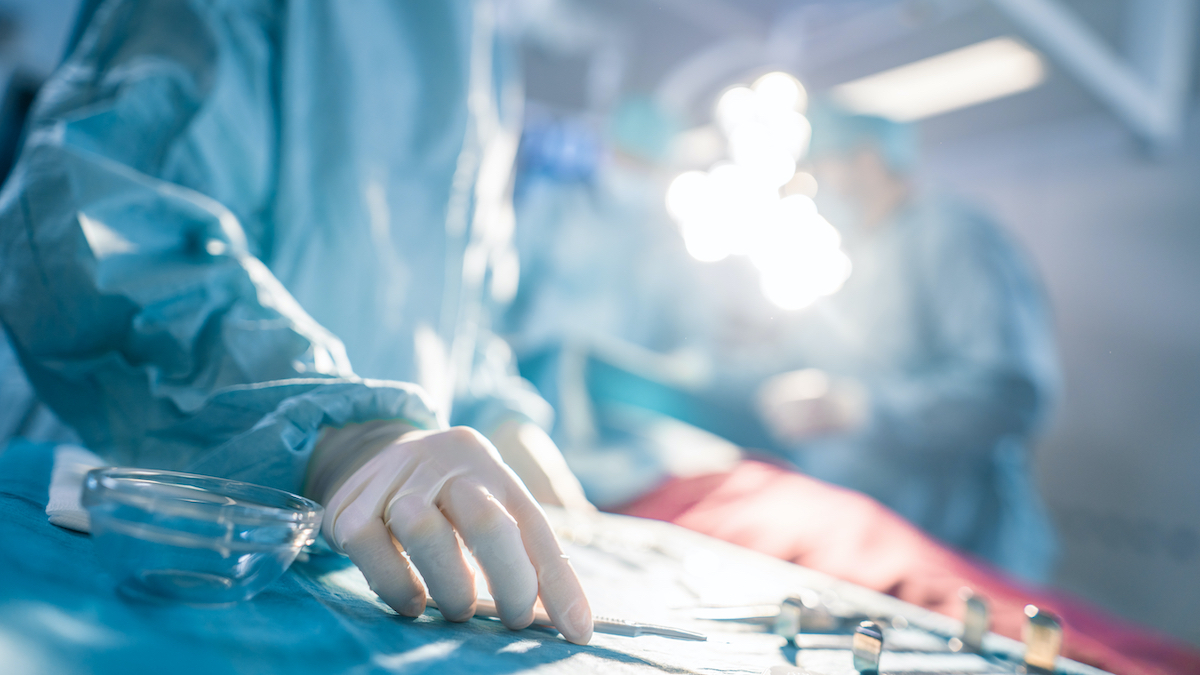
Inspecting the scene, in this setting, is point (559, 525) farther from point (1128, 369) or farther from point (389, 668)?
point (1128, 369)

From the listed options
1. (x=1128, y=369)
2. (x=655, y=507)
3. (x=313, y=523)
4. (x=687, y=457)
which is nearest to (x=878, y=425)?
(x=687, y=457)

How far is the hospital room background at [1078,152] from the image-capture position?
215cm

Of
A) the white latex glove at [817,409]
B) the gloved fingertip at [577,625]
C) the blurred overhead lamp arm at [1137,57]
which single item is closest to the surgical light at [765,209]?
the white latex glove at [817,409]

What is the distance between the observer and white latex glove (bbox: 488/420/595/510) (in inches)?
37.3

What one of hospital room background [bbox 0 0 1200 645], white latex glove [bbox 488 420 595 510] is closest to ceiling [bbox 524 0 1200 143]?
hospital room background [bbox 0 0 1200 645]

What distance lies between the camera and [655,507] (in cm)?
130

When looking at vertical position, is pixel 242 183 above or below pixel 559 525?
above

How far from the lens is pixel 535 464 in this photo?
95 cm

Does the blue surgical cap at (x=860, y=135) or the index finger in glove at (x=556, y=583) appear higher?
the blue surgical cap at (x=860, y=135)

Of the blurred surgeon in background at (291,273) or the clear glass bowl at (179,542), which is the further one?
the blurred surgeon in background at (291,273)

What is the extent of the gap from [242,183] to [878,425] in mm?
2073

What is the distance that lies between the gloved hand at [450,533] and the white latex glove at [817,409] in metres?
1.88

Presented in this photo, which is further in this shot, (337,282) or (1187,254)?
(1187,254)

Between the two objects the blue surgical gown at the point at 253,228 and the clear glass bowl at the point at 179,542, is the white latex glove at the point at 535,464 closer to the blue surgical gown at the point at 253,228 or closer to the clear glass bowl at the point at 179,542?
the blue surgical gown at the point at 253,228
